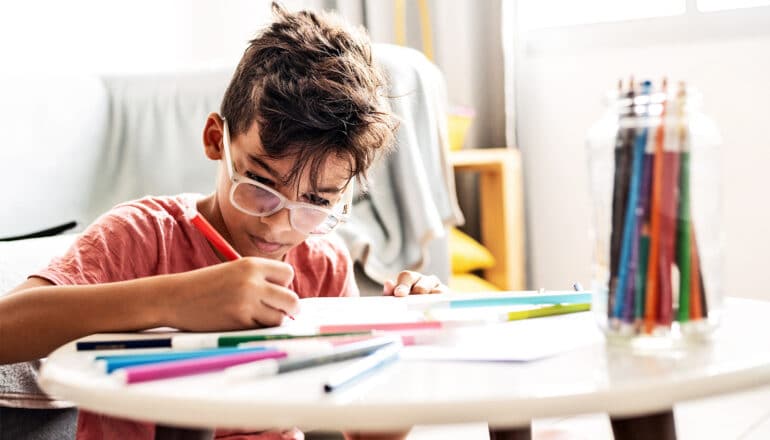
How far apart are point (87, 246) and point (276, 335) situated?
0.38m

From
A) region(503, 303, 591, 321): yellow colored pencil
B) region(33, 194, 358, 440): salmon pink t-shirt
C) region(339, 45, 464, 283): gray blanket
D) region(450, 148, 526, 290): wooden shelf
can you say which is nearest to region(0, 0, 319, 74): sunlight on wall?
region(339, 45, 464, 283): gray blanket

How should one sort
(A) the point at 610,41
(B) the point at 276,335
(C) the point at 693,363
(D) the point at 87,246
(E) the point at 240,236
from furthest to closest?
(A) the point at 610,41 → (E) the point at 240,236 → (D) the point at 87,246 → (B) the point at 276,335 → (C) the point at 693,363

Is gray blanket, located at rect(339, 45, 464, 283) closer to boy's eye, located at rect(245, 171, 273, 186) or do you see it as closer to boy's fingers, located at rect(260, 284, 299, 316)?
boy's eye, located at rect(245, 171, 273, 186)

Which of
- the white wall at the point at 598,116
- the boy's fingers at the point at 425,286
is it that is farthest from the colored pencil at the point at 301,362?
the white wall at the point at 598,116

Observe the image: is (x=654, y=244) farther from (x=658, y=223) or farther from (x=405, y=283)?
(x=405, y=283)

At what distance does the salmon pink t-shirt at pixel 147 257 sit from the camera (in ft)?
3.41

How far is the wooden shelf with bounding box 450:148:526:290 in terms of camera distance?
2.89 metres

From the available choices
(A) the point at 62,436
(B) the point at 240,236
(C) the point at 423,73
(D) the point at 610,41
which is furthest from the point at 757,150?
(A) the point at 62,436

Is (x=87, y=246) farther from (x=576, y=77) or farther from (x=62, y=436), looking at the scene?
(x=576, y=77)

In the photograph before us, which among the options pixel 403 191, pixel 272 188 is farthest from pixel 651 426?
pixel 403 191

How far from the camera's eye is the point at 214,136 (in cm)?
127

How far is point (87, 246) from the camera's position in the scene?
1.08 m

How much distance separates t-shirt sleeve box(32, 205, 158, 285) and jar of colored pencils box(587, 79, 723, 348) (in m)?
0.56

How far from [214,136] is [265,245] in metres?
0.18
